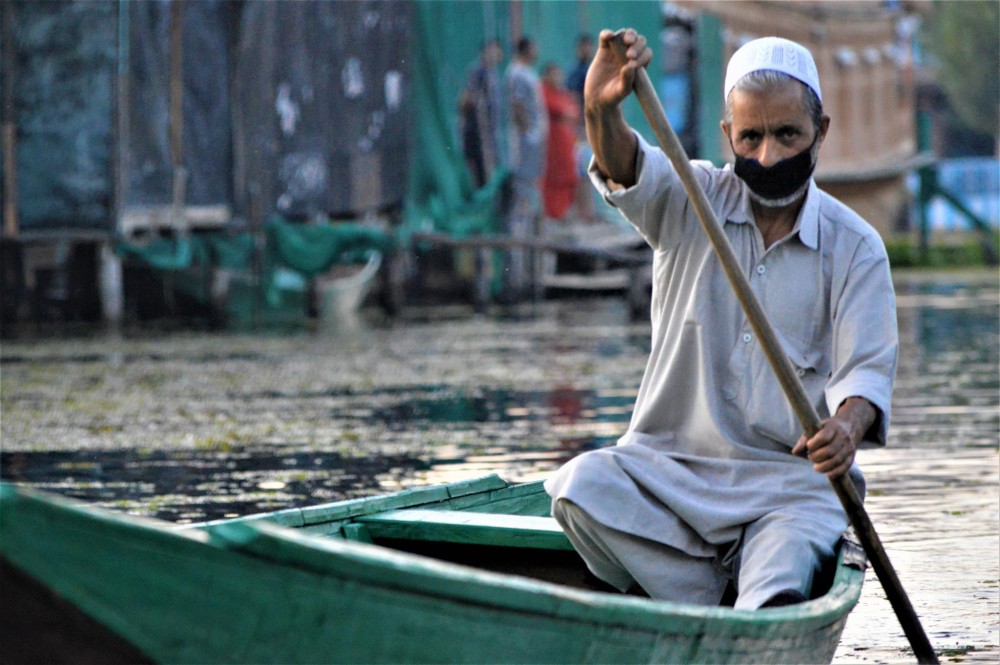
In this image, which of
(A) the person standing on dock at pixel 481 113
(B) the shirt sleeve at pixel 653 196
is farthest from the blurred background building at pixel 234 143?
(B) the shirt sleeve at pixel 653 196

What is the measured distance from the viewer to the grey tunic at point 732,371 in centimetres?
398

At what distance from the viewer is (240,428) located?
33.3ft

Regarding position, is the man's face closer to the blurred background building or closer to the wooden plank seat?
the wooden plank seat

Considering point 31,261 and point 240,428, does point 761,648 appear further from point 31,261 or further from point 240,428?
point 31,261

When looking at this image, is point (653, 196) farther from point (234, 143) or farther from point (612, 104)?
point (234, 143)

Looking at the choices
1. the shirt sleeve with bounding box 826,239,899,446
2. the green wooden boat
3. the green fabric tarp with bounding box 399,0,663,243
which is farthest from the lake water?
the green fabric tarp with bounding box 399,0,663,243

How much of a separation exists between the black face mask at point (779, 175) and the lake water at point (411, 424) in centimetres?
148

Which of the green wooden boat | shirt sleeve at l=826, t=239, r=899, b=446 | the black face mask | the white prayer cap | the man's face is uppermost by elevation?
the white prayer cap

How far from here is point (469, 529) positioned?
4551 mm

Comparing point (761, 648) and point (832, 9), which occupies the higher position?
point (832, 9)

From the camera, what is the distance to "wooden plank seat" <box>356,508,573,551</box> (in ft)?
14.7

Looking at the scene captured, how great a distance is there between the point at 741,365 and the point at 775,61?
27.6 inches

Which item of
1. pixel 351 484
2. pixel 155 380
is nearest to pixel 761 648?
pixel 351 484

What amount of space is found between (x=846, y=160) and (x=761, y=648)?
105ft
